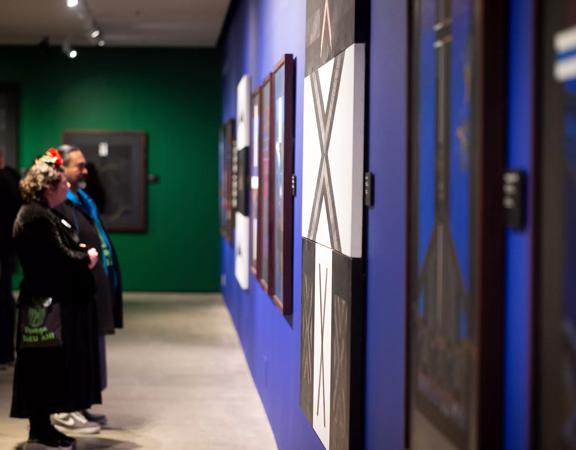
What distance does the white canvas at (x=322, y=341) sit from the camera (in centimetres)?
325

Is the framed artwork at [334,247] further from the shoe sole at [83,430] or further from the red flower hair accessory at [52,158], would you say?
the shoe sole at [83,430]

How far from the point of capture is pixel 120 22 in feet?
36.3

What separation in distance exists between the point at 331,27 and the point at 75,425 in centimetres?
329

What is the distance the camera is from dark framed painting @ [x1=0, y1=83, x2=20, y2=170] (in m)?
12.9

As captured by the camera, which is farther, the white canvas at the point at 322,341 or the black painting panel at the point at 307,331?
the black painting panel at the point at 307,331

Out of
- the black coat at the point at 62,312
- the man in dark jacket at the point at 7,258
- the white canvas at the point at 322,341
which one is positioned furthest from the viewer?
the man in dark jacket at the point at 7,258

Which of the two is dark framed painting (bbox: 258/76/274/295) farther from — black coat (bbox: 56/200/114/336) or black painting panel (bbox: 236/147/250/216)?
black painting panel (bbox: 236/147/250/216)

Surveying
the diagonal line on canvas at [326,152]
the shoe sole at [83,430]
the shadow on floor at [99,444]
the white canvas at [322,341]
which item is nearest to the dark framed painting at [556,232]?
the diagonal line on canvas at [326,152]

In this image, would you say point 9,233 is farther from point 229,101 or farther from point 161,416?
point 229,101

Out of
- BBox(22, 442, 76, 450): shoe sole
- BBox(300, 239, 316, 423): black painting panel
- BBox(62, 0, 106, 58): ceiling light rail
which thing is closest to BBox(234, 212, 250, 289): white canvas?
BBox(22, 442, 76, 450): shoe sole

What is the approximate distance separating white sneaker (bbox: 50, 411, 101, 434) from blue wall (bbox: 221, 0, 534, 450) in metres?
1.00

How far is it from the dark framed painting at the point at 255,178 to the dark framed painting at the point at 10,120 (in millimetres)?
6828

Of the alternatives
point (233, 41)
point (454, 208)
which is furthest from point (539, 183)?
point (233, 41)

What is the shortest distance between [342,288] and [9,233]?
4.99 meters
